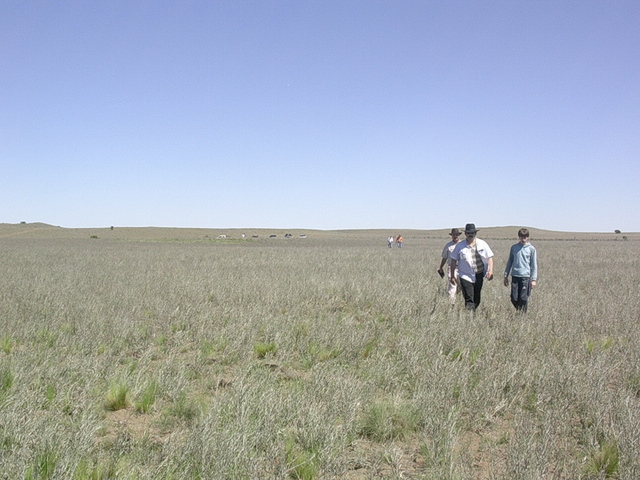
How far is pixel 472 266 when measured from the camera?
28.6ft

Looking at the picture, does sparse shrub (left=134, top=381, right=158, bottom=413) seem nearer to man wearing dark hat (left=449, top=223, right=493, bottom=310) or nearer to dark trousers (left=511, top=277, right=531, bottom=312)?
man wearing dark hat (left=449, top=223, right=493, bottom=310)

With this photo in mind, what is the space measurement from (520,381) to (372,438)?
192cm

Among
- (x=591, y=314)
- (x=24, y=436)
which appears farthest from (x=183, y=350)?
(x=591, y=314)

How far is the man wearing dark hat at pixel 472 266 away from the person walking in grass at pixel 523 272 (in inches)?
17.1

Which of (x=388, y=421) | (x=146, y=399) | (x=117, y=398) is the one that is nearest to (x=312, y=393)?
(x=388, y=421)

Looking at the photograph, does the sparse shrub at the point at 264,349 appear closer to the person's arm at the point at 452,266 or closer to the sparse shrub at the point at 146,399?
the sparse shrub at the point at 146,399

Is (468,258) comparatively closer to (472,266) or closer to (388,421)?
(472,266)

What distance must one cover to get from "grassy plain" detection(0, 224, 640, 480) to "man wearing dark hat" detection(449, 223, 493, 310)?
49cm

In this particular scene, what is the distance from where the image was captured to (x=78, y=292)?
1038cm

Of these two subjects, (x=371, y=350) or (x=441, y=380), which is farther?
(x=371, y=350)

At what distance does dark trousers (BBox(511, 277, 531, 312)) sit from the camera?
8.74 metres

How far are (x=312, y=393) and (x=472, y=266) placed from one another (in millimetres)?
5185

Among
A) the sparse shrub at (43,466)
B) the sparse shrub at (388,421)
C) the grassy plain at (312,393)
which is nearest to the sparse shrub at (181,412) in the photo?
the grassy plain at (312,393)

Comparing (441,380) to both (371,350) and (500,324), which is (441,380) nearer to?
(371,350)
